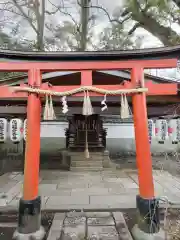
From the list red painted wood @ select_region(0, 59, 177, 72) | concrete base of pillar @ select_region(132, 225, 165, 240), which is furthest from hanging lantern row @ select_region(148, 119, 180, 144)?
concrete base of pillar @ select_region(132, 225, 165, 240)

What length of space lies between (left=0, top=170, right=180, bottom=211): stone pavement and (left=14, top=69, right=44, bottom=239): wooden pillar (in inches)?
46.0

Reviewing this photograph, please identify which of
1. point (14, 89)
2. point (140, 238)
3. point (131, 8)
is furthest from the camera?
point (131, 8)

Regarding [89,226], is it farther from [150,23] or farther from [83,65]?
[150,23]

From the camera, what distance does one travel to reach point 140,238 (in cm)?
343

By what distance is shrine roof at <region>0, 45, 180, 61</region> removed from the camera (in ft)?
14.0

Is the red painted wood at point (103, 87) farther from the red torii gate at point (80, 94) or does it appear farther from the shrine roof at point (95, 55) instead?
the shrine roof at point (95, 55)

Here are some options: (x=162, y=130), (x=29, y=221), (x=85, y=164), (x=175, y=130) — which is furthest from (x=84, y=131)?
(x=29, y=221)

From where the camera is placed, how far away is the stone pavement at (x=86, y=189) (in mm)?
4958

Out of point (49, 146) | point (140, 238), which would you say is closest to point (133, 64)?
point (140, 238)

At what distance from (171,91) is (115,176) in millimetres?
4785

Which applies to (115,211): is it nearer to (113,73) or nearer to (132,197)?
(132,197)

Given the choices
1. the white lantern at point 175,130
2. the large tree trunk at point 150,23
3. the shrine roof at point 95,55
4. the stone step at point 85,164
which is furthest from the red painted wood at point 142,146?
the large tree trunk at point 150,23

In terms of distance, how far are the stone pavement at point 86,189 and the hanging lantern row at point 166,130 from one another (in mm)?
1467

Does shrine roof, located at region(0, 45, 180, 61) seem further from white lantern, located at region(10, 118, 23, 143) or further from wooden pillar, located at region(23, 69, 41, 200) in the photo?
white lantern, located at region(10, 118, 23, 143)
